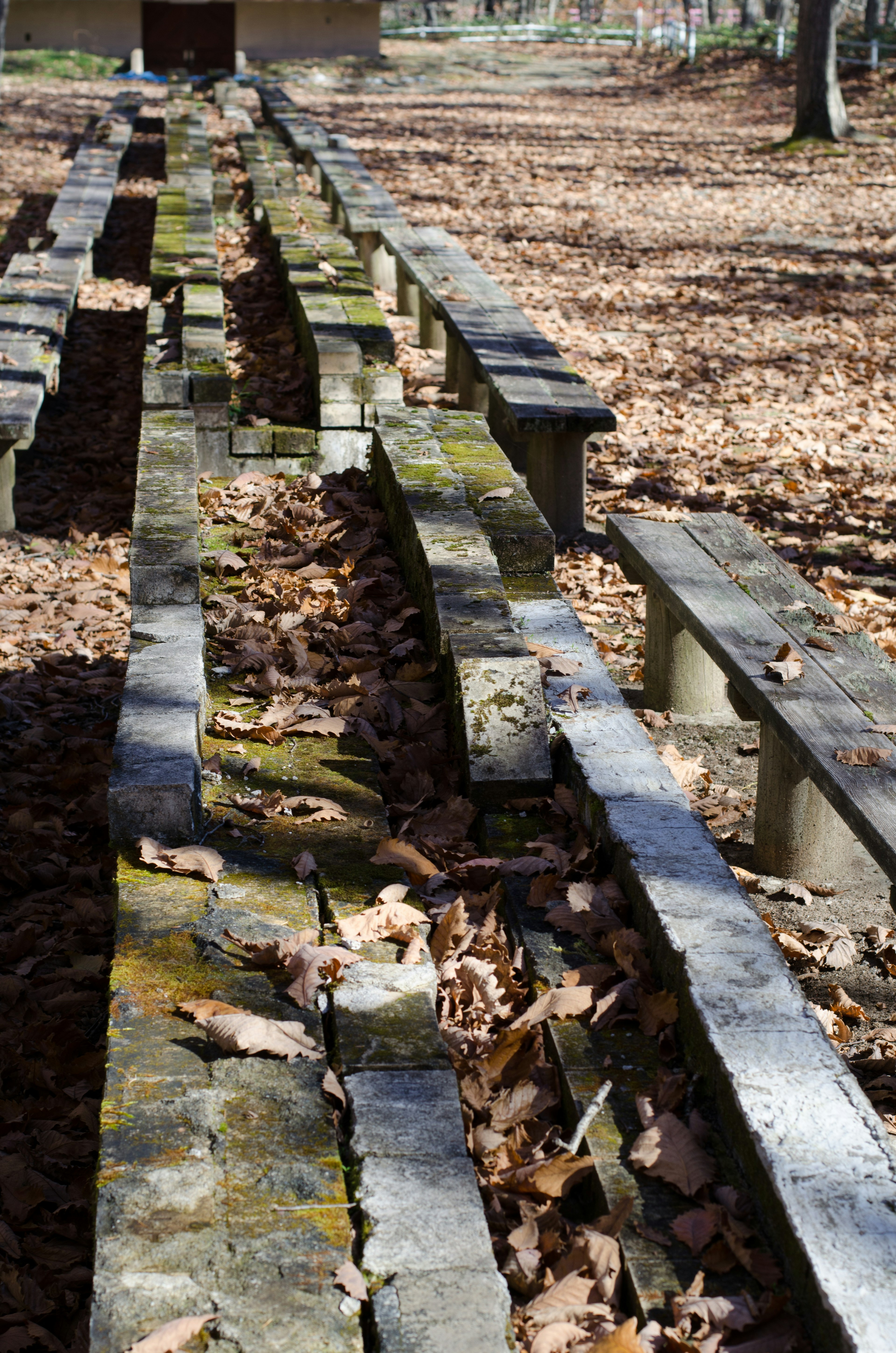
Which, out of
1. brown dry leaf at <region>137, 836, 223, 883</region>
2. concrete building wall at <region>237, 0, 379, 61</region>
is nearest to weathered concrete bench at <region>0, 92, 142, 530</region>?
brown dry leaf at <region>137, 836, 223, 883</region>

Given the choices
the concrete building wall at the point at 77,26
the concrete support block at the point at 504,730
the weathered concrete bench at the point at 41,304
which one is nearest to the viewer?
the concrete support block at the point at 504,730

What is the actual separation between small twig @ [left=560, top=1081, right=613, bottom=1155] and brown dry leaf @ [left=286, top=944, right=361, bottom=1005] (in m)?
0.51

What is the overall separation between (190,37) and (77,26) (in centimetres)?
259

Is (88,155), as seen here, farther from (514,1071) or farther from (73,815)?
(514,1071)

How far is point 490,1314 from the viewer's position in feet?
5.79

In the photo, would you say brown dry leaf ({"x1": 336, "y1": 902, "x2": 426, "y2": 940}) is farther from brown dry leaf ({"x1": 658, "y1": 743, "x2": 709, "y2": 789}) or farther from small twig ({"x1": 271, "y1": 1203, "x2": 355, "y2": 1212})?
brown dry leaf ({"x1": 658, "y1": 743, "x2": 709, "y2": 789})

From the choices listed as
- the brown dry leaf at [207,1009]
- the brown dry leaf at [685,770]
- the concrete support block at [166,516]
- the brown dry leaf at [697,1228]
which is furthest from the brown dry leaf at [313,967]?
the brown dry leaf at [685,770]

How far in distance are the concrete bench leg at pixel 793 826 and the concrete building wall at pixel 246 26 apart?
3127cm

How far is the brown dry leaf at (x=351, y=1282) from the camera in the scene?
70.0 inches

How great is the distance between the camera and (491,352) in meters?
6.33

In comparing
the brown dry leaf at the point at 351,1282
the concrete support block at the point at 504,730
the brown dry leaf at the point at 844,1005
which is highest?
the concrete support block at the point at 504,730

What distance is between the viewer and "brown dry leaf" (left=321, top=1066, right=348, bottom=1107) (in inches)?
83.4

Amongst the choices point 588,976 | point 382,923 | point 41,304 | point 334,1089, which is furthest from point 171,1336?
point 41,304

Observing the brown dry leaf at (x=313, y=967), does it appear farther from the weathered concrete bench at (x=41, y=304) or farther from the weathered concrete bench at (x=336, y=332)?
the weathered concrete bench at (x=41, y=304)
